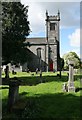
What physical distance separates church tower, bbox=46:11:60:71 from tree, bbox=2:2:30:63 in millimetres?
42391

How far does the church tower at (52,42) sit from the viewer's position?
8112 cm

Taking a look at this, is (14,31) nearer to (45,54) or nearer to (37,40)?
(45,54)

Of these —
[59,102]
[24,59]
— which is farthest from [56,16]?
[59,102]

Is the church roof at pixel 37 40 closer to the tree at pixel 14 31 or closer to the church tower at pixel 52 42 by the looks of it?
the church tower at pixel 52 42

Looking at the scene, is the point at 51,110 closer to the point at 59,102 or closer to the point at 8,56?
the point at 59,102

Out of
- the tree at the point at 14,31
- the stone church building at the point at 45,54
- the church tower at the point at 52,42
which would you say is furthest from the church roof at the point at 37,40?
the tree at the point at 14,31

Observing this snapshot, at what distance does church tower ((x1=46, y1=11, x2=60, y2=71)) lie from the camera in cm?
8112

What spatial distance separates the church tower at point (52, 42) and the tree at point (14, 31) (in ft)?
139

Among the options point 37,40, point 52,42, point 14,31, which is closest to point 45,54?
point 52,42

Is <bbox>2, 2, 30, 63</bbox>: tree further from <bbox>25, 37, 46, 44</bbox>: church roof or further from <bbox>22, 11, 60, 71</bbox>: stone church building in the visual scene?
<bbox>25, 37, 46, 44</bbox>: church roof

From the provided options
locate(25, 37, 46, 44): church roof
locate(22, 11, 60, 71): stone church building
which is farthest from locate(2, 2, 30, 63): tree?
locate(25, 37, 46, 44): church roof

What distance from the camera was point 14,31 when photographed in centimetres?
3550

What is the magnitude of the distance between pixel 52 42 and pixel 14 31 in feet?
153

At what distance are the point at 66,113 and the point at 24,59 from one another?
25949 mm
